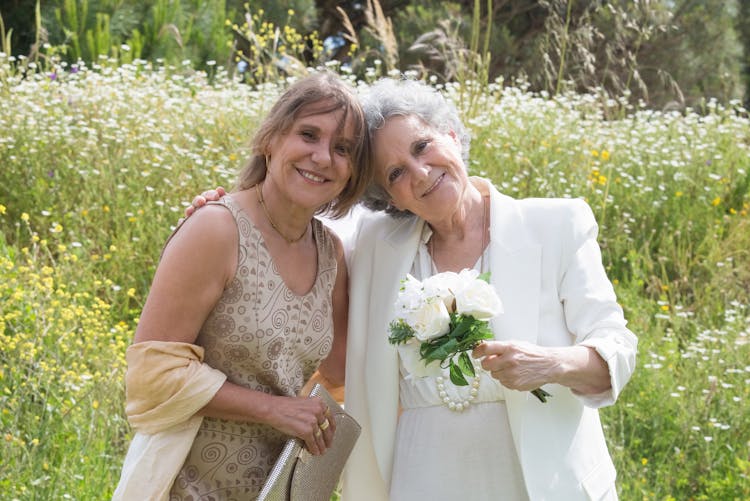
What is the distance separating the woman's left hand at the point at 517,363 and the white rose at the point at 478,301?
0.33 ft

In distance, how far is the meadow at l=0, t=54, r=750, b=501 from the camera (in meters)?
3.95

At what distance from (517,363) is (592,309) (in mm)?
375

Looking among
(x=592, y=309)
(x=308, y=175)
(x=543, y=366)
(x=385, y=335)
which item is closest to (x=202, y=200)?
(x=308, y=175)

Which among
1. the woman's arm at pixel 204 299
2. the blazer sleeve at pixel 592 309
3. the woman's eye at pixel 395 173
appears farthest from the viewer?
the woman's eye at pixel 395 173

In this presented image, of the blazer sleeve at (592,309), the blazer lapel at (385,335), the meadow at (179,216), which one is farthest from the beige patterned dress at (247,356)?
the meadow at (179,216)

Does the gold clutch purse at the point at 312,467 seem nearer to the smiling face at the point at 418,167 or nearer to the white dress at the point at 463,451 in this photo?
the white dress at the point at 463,451

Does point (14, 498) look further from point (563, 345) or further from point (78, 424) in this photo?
point (563, 345)

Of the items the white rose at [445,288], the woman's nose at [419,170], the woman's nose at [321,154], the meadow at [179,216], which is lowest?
the meadow at [179,216]

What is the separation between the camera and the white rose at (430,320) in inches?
96.8

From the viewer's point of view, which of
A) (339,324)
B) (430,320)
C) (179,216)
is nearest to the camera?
(430,320)

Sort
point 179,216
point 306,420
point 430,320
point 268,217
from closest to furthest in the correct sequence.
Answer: point 430,320 < point 306,420 < point 268,217 < point 179,216

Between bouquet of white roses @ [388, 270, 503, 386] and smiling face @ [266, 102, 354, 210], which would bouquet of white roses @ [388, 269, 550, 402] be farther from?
smiling face @ [266, 102, 354, 210]

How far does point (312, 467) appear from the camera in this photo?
2.72 meters

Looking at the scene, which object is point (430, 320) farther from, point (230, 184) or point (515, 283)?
point (230, 184)
